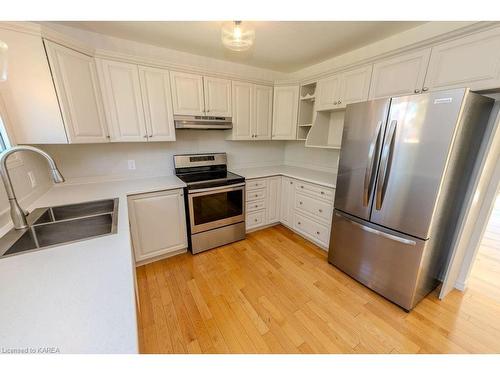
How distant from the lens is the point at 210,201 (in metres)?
2.29

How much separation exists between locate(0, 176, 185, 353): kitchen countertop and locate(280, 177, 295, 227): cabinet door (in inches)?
84.0

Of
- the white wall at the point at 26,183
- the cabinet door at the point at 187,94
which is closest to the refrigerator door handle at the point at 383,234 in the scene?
the cabinet door at the point at 187,94

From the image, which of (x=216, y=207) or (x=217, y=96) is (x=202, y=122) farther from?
(x=216, y=207)

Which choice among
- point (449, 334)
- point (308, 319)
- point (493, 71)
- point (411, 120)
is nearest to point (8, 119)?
point (308, 319)

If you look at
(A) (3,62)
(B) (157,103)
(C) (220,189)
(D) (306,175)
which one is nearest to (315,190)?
(D) (306,175)

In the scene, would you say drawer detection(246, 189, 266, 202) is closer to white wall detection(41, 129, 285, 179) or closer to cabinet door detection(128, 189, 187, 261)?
white wall detection(41, 129, 285, 179)

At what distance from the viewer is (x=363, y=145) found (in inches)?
67.0

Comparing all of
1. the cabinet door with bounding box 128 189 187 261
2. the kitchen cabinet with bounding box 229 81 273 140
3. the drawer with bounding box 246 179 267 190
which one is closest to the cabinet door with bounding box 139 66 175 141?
the cabinet door with bounding box 128 189 187 261

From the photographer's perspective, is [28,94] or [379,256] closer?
[28,94]

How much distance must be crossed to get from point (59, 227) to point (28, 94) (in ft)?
3.48

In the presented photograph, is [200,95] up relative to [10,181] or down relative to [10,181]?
up

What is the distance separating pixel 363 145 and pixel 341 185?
1.42 feet

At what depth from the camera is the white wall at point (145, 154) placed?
2038 mm
